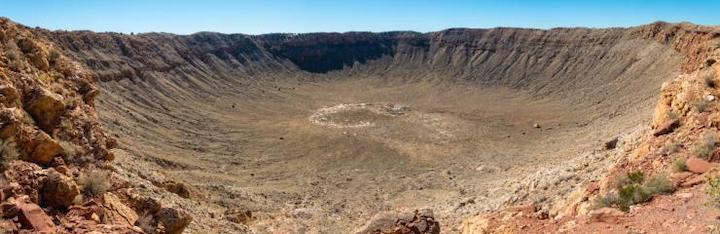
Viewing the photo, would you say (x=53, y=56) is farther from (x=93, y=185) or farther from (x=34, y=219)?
(x=34, y=219)

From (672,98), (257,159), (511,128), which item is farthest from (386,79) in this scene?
(672,98)

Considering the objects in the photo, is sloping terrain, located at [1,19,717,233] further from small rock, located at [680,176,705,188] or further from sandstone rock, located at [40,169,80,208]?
sandstone rock, located at [40,169,80,208]

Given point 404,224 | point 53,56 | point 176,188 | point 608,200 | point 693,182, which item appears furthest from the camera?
point 176,188

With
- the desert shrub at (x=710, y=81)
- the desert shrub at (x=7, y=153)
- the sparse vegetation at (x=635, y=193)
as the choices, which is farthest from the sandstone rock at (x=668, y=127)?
the desert shrub at (x=7, y=153)

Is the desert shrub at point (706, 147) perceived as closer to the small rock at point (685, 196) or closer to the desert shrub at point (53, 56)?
the small rock at point (685, 196)

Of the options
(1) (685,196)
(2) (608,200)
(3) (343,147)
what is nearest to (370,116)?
(3) (343,147)
